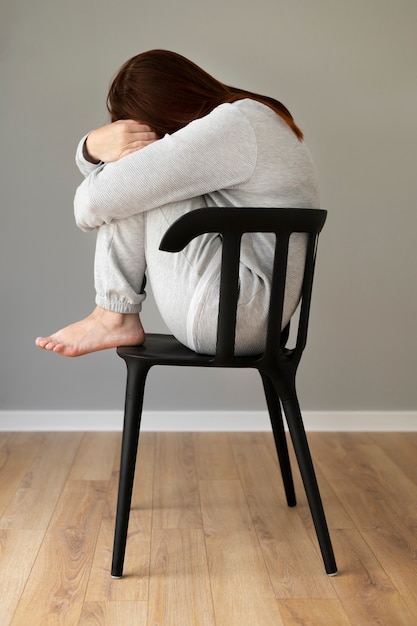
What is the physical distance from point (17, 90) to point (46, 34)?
0.22 m

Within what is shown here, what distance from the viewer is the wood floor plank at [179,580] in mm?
1449

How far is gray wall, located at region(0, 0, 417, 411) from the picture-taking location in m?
2.76

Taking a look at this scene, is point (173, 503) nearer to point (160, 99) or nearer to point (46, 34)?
point (160, 99)

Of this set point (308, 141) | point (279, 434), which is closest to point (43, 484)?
point (279, 434)

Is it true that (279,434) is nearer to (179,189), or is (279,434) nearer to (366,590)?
(366,590)

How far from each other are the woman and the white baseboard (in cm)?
118

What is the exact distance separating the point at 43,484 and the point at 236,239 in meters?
1.09

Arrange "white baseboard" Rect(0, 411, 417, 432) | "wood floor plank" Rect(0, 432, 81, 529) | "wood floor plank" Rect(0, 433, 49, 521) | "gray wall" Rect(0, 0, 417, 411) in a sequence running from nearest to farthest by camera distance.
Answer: "wood floor plank" Rect(0, 432, 81, 529), "wood floor plank" Rect(0, 433, 49, 521), "gray wall" Rect(0, 0, 417, 411), "white baseboard" Rect(0, 411, 417, 432)

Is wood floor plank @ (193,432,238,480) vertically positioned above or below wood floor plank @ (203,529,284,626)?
below

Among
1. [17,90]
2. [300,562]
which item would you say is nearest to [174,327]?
[300,562]

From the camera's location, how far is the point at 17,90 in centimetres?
276

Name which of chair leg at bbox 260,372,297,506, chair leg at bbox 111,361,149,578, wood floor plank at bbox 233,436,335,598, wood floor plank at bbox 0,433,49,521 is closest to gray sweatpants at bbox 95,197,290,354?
chair leg at bbox 111,361,149,578

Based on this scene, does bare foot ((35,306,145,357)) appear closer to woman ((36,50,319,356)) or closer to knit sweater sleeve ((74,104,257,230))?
woman ((36,50,319,356))

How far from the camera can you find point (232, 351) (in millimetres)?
1601
